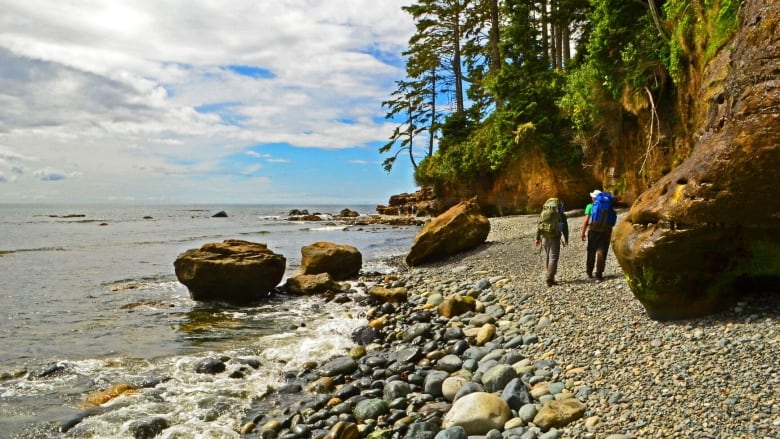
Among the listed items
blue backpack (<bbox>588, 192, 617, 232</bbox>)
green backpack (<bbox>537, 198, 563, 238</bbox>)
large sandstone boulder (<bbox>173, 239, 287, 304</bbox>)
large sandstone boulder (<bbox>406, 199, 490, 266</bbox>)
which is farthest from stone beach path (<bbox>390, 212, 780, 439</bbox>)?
large sandstone boulder (<bbox>173, 239, 287, 304</bbox>)

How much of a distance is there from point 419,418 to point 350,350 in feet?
11.0

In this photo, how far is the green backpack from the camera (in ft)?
33.6

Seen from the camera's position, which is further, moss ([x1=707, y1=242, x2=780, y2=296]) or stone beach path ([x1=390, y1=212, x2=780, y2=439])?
moss ([x1=707, y1=242, x2=780, y2=296])

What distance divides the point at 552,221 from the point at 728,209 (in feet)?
14.5

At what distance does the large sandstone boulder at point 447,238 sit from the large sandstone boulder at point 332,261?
6.74 ft

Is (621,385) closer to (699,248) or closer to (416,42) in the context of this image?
(699,248)

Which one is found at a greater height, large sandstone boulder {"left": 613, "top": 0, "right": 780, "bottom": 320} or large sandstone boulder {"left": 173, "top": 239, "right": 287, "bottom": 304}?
large sandstone boulder {"left": 613, "top": 0, "right": 780, "bottom": 320}

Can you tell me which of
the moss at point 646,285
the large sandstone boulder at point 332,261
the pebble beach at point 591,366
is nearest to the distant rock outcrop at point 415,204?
the large sandstone boulder at point 332,261

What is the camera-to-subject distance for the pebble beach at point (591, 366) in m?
4.52

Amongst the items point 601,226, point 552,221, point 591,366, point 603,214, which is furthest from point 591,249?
point 591,366

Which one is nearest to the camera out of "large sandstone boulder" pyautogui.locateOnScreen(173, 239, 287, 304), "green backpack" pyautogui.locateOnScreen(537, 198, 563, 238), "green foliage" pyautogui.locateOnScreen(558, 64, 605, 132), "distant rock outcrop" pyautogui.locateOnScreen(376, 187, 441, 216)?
"green backpack" pyautogui.locateOnScreen(537, 198, 563, 238)

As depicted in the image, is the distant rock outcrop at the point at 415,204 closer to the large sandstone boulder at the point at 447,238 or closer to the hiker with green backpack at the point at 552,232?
the large sandstone boulder at the point at 447,238

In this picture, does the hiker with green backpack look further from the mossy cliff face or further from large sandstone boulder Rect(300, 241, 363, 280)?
the mossy cliff face

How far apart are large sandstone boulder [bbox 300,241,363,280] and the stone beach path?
908 cm
